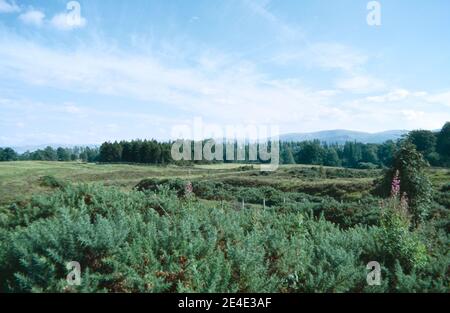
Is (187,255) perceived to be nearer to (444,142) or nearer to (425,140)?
(444,142)

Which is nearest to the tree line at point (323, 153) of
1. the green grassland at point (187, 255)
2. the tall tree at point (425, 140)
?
the tall tree at point (425, 140)

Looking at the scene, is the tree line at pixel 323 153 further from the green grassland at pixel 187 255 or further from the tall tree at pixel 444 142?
the green grassland at pixel 187 255

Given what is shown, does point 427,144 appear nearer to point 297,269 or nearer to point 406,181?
point 406,181

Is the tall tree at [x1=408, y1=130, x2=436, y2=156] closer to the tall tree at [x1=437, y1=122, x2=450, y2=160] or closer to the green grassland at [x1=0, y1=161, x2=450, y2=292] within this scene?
the tall tree at [x1=437, y1=122, x2=450, y2=160]

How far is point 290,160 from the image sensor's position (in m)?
121

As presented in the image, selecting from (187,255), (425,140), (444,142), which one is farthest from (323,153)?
(187,255)

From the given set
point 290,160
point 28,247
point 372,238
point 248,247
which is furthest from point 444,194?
point 290,160

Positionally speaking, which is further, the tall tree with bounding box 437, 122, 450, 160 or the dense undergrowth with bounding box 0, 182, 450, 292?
the tall tree with bounding box 437, 122, 450, 160

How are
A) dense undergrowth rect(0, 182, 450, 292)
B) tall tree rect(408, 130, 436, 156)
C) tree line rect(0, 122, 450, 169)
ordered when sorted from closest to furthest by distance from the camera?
dense undergrowth rect(0, 182, 450, 292) → tree line rect(0, 122, 450, 169) → tall tree rect(408, 130, 436, 156)

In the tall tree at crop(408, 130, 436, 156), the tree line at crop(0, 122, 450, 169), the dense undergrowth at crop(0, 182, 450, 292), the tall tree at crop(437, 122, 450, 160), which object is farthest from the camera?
the tall tree at crop(408, 130, 436, 156)

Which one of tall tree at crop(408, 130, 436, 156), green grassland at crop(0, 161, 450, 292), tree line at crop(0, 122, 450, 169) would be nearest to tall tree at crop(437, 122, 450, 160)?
tree line at crop(0, 122, 450, 169)

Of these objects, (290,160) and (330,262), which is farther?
(290,160)
